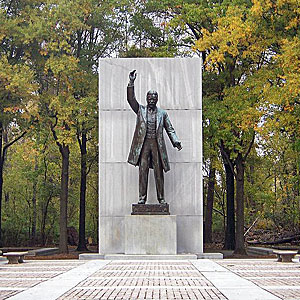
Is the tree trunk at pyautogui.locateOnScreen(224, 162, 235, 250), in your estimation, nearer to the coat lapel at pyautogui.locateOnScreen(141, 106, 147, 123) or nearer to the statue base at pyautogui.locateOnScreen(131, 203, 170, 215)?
the coat lapel at pyautogui.locateOnScreen(141, 106, 147, 123)

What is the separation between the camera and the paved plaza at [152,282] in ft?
26.0

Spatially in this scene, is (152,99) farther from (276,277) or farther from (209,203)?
(209,203)

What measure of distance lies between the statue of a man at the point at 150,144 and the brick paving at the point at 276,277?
3.77 metres

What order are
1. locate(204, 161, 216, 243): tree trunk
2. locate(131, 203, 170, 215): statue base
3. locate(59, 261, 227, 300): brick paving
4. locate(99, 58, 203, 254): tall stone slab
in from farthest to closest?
locate(204, 161, 216, 243): tree trunk, locate(99, 58, 203, 254): tall stone slab, locate(131, 203, 170, 215): statue base, locate(59, 261, 227, 300): brick paving

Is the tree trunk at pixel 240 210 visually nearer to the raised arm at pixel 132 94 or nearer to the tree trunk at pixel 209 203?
the tree trunk at pixel 209 203

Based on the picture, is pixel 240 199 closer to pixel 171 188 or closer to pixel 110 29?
pixel 171 188

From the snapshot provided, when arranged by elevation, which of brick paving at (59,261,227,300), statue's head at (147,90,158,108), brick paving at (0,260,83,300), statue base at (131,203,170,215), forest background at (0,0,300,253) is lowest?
brick paving at (0,260,83,300)

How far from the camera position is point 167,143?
54.3 feet

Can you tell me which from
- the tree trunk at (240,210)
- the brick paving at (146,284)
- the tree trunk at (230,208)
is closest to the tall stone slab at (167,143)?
the brick paving at (146,284)

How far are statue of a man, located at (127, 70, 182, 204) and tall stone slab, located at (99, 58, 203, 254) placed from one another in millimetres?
920

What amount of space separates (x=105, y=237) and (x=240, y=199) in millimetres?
8446

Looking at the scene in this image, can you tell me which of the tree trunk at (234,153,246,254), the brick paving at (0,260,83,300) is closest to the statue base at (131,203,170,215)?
the brick paving at (0,260,83,300)

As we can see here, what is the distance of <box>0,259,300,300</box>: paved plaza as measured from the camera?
26.0ft

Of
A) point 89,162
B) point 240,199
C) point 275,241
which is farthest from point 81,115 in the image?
point 275,241
